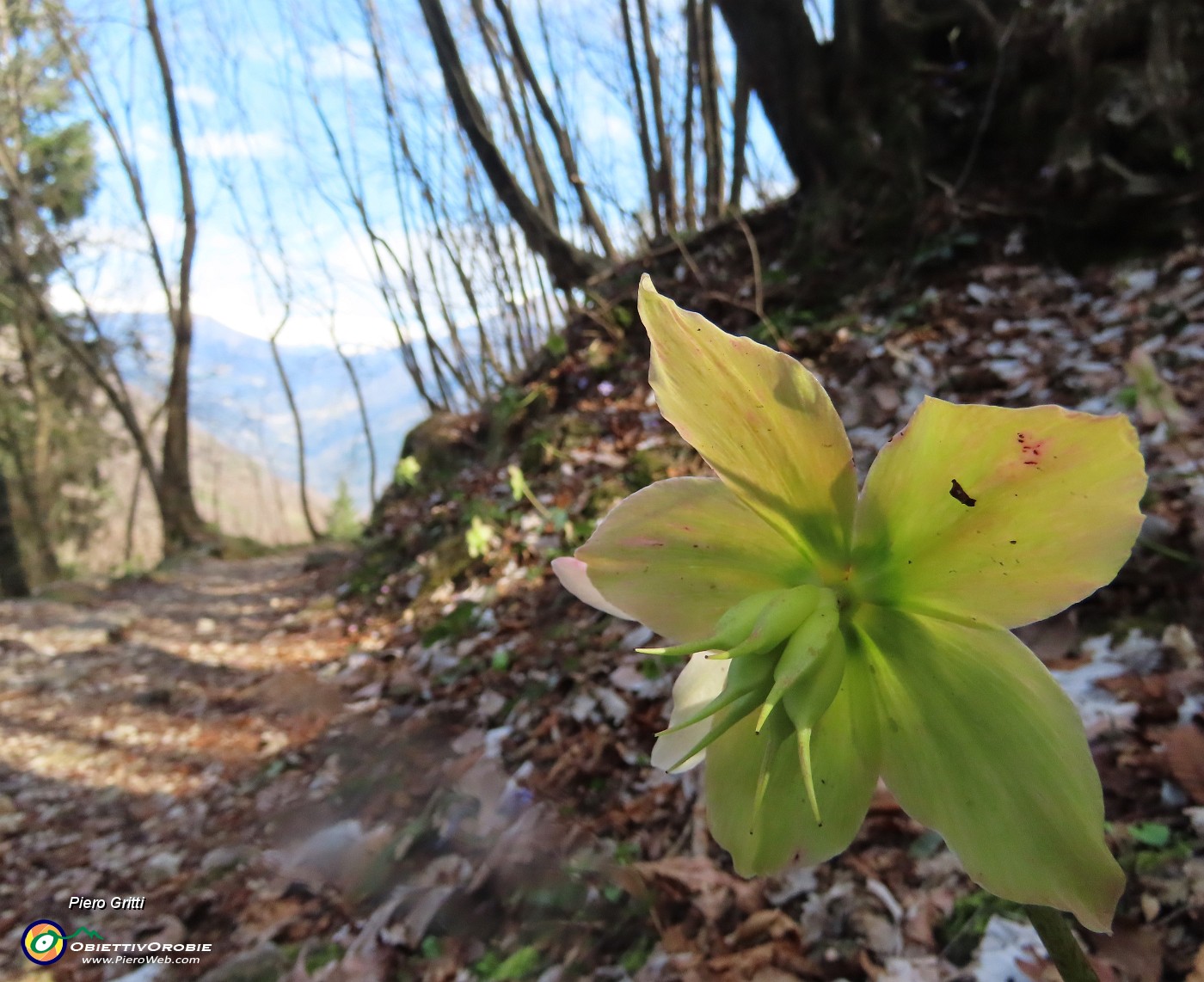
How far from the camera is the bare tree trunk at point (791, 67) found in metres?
3.93

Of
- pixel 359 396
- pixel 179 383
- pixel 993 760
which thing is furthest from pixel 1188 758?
pixel 359 396

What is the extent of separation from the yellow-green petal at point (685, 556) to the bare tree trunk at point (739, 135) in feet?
19.2

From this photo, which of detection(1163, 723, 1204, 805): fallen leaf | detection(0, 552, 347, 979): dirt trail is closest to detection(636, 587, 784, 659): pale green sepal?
detection(1163, 723, 1204, 805): fallen leaf

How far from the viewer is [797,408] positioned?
40 cm

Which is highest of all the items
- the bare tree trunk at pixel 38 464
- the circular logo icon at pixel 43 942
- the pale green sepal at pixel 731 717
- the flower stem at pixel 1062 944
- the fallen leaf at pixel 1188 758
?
the bare tree trunk at pixel 38 464

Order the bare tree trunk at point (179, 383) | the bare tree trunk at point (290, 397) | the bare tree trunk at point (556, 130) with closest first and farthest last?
the bare tree trunk at point (556, 130) → the bare tree trunk at point (179, 383) → the bare tree trunk at point (290, 397)

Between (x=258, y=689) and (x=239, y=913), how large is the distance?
2014 millimetres

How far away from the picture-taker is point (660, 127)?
6.62m

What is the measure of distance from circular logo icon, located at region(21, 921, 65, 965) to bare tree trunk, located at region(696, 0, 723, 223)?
6.46 m

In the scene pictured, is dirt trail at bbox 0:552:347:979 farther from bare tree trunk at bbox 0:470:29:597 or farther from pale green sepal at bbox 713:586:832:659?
pale green sepal at bbox 713:586:832:659

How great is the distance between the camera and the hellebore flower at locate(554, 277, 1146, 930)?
345 millimetres

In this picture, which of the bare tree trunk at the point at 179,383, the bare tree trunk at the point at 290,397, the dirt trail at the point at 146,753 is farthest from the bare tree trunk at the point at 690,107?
the bare tree trunk at the point at 290,397

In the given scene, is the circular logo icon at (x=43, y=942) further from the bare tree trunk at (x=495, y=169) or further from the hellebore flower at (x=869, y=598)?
the bare tree trunk at (x=495, y=169)

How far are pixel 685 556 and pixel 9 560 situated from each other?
26.8 ft
